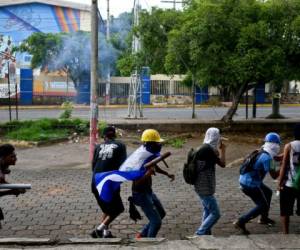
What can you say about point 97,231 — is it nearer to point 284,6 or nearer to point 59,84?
point 284,6

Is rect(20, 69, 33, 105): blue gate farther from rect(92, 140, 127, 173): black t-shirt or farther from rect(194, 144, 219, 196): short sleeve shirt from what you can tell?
rect(194, 144, 219, 196): short sleeve shirt

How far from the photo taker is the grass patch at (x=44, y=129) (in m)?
15.5

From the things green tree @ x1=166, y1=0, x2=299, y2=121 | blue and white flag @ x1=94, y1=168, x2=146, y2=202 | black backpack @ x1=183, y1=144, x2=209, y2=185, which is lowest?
blue and white flag @ x1=94, y1=168, x2=146, y2=202

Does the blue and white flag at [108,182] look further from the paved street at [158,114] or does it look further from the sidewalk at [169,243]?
the paved street at [158,114]

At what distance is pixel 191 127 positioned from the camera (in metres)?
17.4

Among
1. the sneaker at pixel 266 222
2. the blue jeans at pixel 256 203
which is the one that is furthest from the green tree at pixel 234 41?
the blue jeans at pixel 256 203

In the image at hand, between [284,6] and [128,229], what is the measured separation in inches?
412

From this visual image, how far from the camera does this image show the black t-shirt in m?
6.13

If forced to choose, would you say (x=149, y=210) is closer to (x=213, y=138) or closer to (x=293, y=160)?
(x=213, y=138)

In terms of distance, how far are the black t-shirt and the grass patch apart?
9.28 m

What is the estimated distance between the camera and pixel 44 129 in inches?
653

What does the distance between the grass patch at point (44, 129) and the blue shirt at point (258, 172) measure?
973 centimetres

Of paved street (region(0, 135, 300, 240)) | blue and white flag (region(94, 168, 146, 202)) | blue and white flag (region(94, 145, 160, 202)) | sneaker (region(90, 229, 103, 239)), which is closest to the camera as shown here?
blue and white flag (region(94, 145, 160, 202))

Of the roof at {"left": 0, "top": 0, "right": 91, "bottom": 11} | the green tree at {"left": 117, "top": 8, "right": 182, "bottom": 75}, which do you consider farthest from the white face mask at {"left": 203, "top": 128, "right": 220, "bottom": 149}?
the roof at {"left": 0, "top": 0, "right": 91, "bottom": 11}
